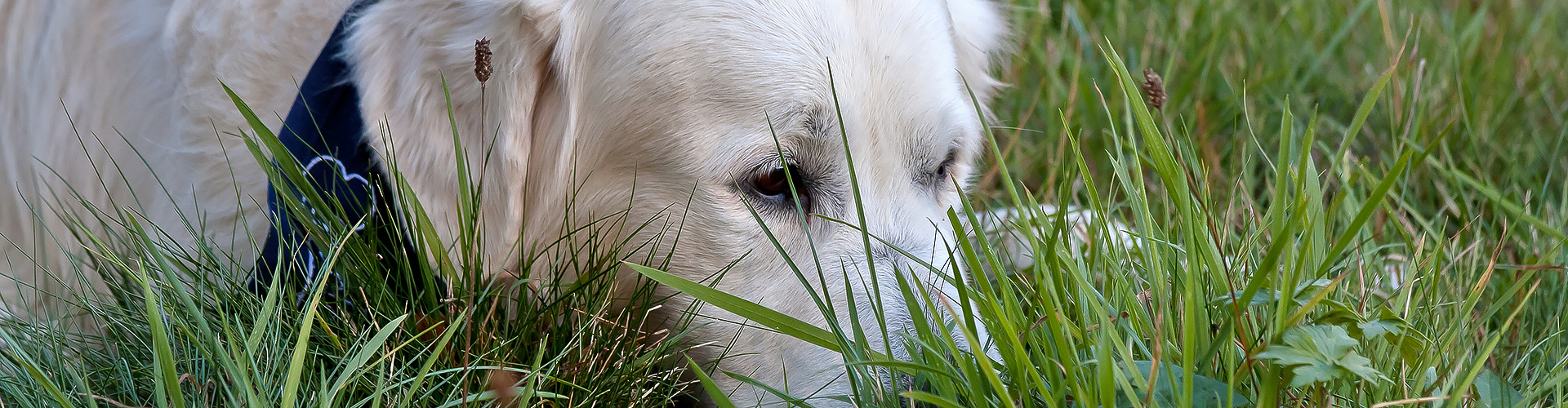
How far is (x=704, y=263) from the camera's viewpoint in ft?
5.48

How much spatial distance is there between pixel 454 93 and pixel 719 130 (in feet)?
1.27

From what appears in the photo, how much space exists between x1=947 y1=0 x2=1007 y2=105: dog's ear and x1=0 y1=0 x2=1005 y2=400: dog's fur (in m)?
0.33

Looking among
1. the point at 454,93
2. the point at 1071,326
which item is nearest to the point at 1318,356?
the point at 1071,326

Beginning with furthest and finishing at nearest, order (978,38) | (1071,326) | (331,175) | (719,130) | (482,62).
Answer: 1. (978,38)
2. (331,175)
3. (719,130)
4. (482,62)
5. (1071,326)

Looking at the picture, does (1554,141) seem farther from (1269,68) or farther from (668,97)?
(668,97)

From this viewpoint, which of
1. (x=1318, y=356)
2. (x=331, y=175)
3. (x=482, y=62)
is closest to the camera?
(x=1318, y=356)

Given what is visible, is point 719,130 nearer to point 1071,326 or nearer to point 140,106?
point 1071,326

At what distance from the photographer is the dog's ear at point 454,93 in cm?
163

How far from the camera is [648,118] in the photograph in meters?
1.65

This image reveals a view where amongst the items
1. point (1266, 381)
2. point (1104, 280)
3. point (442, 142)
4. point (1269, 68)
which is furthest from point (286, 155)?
point (1269, 68)

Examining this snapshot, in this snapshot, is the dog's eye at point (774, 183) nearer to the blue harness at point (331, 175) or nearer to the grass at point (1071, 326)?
the grass at point (1071, 326)

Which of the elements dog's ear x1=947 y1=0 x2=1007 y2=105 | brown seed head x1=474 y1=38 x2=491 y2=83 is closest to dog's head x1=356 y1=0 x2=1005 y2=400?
brown seed head x1=474 y1=38 x2=491 y2=83

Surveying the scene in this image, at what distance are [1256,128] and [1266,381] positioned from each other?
5.56 ft

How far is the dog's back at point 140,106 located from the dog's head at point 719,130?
233 mm
